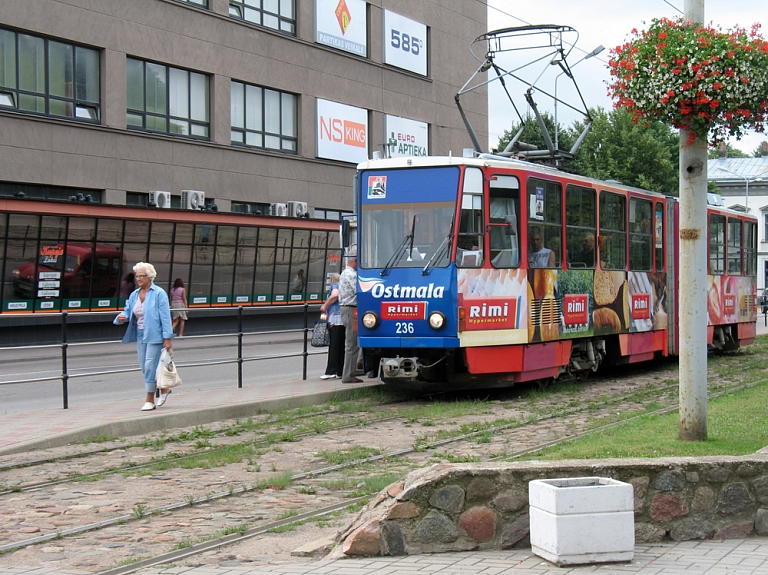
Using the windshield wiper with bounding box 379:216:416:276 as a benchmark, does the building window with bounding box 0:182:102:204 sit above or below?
above

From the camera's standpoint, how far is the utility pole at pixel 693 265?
8.30 m

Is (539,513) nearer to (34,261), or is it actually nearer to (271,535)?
(271,535)

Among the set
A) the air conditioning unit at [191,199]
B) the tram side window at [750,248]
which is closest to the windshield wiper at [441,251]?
the tram side window at [750,248]

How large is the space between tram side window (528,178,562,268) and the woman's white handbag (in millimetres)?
5138

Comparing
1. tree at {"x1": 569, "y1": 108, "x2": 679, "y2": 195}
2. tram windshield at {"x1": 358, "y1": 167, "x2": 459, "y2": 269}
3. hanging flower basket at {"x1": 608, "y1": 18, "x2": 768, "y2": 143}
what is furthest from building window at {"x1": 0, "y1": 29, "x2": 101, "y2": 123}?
tree at {"x1": 569, "y1": 108, "x2": 679, "y2": 195}

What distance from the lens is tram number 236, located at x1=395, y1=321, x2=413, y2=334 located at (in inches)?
526

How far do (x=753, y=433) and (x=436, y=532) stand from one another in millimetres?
4320

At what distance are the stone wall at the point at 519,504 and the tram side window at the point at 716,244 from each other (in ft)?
48.7

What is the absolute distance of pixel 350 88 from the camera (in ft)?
132

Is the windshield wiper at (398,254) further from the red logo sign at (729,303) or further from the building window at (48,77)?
the building window at (48,77)

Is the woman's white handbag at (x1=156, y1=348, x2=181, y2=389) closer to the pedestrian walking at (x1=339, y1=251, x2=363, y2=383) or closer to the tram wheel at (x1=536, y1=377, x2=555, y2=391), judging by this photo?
the pedestrian walking at (x1=339, y1=251, x2=363, y2=383)

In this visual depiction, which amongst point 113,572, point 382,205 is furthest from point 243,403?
point 113,572

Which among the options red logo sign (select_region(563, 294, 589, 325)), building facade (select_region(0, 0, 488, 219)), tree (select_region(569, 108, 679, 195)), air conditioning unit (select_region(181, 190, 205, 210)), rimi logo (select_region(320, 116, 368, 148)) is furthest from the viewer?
tree (select_region(569, 108, 679, 195))

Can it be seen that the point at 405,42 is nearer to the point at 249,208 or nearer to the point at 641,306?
the point at 249,208
